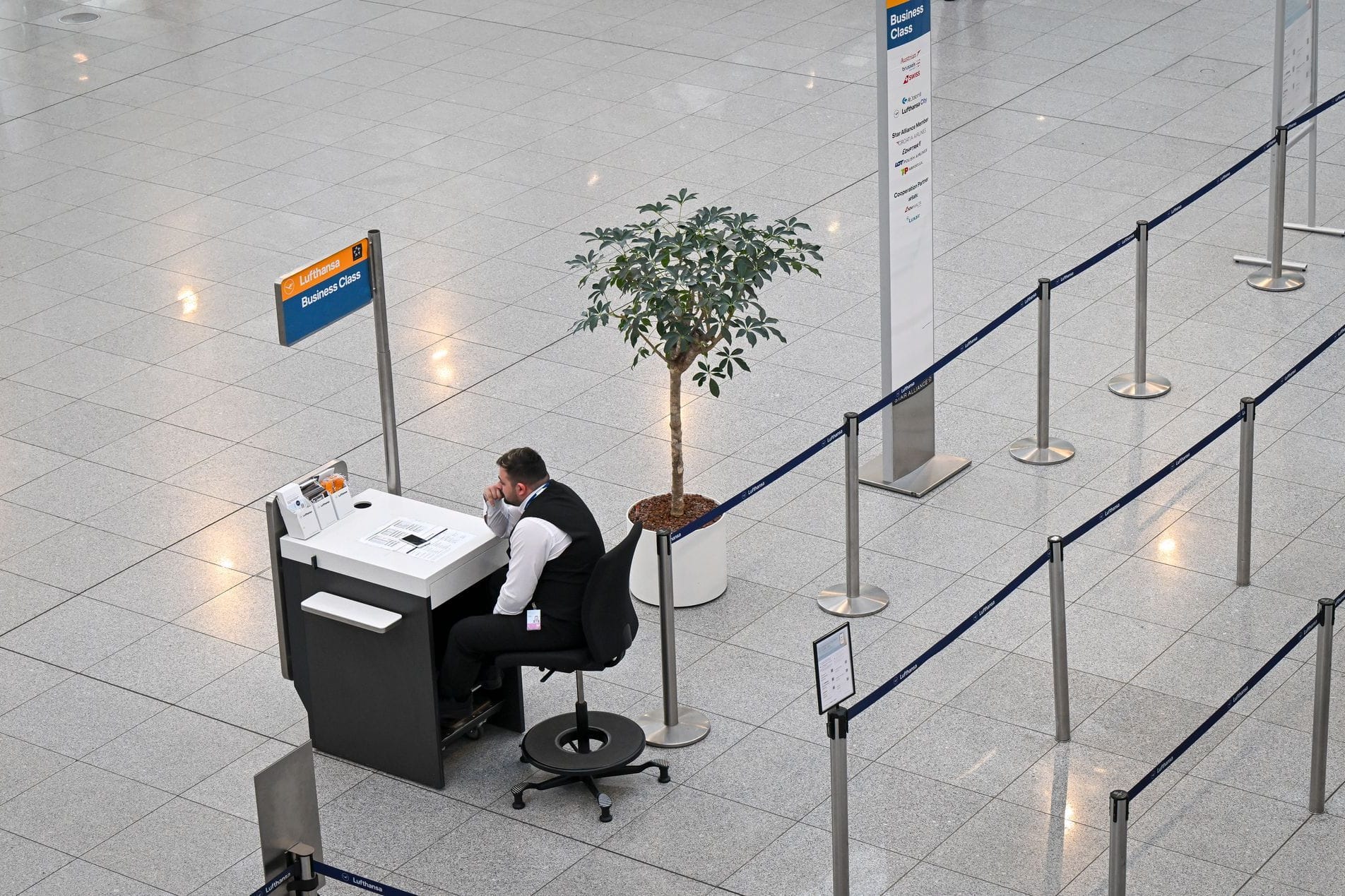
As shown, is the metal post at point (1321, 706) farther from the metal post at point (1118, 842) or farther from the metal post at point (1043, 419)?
the metal post at point (1043, 419)

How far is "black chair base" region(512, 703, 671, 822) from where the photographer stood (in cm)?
634

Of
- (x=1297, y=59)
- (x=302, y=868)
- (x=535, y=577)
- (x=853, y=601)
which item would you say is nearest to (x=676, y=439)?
(x=853, y=601)

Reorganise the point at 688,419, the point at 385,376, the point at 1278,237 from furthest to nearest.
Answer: the point at 1278,237 < the point at 688,419 < the point at 385,376

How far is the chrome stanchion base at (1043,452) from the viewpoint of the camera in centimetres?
867

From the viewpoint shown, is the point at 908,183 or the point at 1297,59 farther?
the point at 1297,59

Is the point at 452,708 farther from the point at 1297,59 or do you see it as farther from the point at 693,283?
the point at 1297,59

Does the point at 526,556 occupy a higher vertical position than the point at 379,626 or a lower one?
higher

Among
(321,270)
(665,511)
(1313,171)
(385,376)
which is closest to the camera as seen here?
(321,270)

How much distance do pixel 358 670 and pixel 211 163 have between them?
24.0 ft

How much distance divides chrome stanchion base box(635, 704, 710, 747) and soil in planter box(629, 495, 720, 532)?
0.96 meters

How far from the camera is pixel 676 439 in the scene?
Answer: 7.49 metres

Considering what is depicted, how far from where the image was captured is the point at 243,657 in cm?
731

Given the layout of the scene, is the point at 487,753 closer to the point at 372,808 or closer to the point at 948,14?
the point at 372,808

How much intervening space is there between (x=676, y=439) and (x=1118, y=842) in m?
2.97
